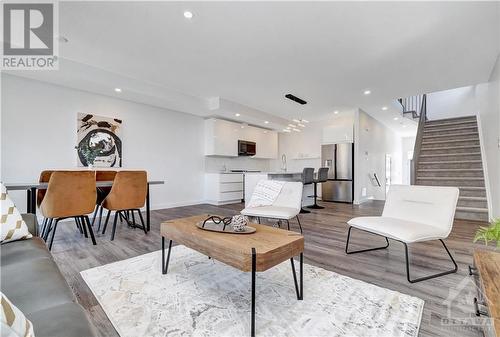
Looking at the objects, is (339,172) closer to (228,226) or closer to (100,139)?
(228,226)

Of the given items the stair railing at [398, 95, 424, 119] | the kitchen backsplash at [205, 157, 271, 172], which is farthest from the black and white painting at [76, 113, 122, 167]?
the stair railing at [398, 95, 424, 119]

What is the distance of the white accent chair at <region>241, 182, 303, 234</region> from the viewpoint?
9.29ft

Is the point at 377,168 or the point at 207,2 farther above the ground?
the point at 207,2

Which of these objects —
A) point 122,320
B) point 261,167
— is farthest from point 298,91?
point 122,320

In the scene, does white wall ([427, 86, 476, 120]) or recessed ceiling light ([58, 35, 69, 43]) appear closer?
recessed ceiling light ([58, 35, 69, 43])

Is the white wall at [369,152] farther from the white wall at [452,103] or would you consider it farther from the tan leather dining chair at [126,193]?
the tan leather dining chair at [126,193]

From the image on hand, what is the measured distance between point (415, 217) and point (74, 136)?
5.26m

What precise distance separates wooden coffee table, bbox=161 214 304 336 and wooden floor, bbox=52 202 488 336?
669mm

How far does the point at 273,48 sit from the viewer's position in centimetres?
305

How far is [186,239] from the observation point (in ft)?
5.73

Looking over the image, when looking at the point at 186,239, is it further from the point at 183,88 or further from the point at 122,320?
the point at 183,88

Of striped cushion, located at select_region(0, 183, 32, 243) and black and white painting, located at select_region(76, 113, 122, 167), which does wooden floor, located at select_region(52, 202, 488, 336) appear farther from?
black and white painting, located at select_region(76, 113, 122, 167)

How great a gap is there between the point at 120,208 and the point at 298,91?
3837 mm

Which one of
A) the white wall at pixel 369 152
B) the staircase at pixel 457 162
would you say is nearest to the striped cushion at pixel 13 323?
the staircase at pixel 457 162
